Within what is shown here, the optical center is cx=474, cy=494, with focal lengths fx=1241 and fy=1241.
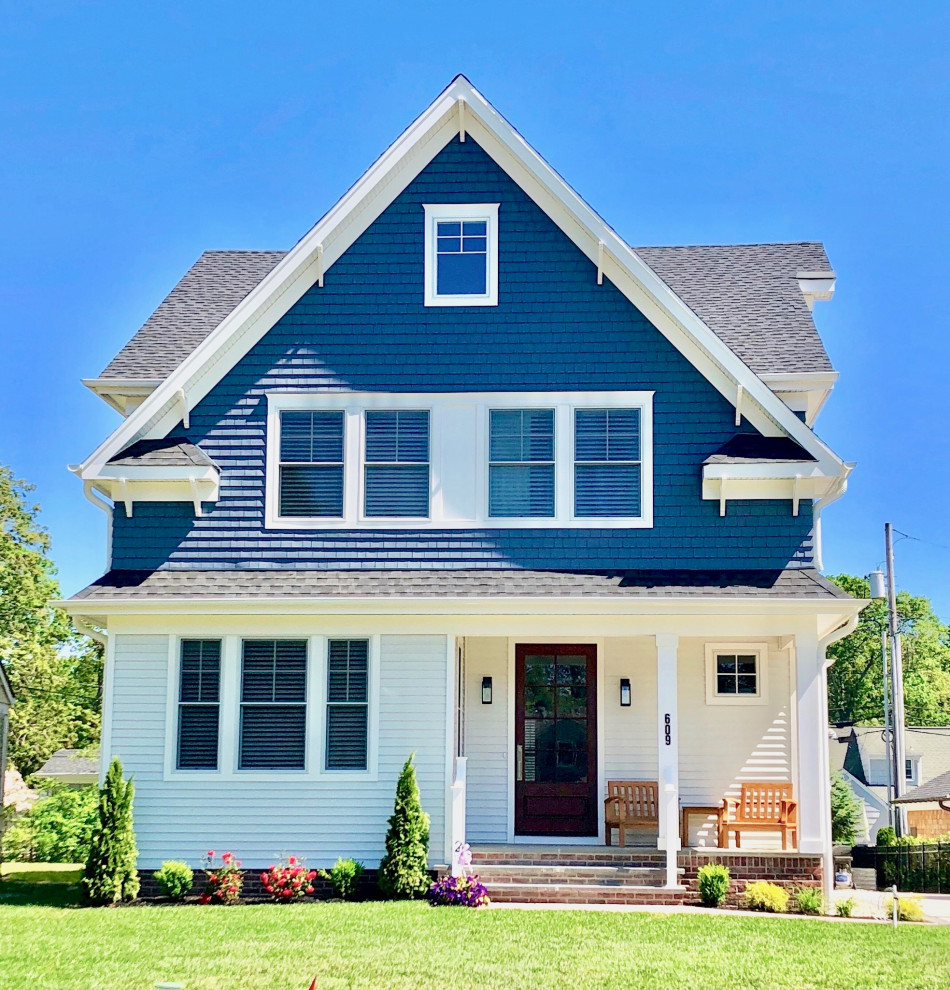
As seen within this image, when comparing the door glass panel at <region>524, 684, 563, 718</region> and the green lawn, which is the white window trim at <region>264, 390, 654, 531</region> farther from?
the green lawn

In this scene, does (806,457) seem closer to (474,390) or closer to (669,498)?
(669,498)

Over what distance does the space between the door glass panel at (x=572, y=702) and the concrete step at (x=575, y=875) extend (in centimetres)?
243

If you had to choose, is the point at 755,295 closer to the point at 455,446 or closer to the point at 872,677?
the point at 455,446

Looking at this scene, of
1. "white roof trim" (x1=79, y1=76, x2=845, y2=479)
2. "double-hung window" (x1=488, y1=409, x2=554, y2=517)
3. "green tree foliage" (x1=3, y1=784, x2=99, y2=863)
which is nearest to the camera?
"white roof trim" (x1=79, y1=76, x2=845, y2=479)

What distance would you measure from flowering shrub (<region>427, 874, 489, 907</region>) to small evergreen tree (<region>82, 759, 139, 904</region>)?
3.43 meters

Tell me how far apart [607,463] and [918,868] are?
1074cm

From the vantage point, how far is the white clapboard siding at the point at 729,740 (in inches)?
595

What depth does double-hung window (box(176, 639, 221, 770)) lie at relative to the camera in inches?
568

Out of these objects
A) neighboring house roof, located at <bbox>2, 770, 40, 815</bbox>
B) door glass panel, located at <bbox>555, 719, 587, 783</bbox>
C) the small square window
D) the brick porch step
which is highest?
the small square window

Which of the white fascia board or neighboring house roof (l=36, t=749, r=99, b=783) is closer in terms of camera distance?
the white fascia board

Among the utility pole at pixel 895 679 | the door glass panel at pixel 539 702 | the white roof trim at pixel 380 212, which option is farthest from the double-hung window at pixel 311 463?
the utility pole at pixel 895 679

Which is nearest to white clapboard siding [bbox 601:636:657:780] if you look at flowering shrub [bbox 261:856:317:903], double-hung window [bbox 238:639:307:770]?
double-hung window [bbox 238:639:307:770]

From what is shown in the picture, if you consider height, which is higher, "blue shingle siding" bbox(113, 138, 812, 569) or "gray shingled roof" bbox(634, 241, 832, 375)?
"gray shingled roof" bbox(634, 241, 832, 375)

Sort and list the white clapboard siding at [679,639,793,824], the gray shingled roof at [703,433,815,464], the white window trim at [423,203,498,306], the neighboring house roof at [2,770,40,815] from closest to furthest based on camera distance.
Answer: the gray shingled roof at [703,433,815,464]
the white clapboard siding at [679,639,793,824]
the white window trim at [423,203,498,306]
the neighboring house roof at [2,770,40,815]
